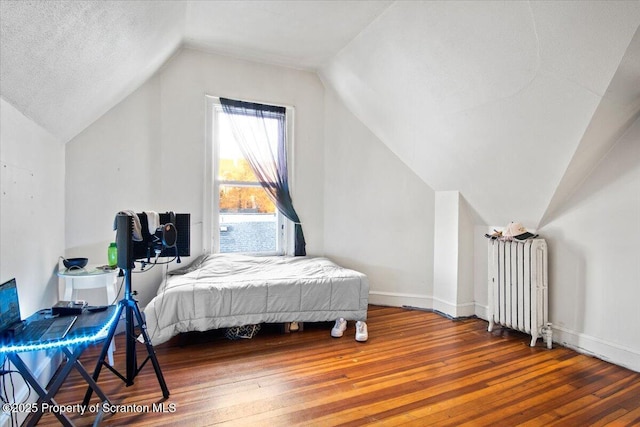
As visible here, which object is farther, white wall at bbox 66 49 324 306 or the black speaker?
white wall at bbox 66 49 324 306

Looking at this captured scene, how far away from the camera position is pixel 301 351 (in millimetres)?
2846

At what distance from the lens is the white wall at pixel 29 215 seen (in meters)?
1.76

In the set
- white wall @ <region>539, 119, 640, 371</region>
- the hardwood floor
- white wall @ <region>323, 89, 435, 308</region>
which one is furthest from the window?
white wall @ <region>539, 119, 640, 371</region>

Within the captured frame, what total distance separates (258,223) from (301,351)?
5.81 ft

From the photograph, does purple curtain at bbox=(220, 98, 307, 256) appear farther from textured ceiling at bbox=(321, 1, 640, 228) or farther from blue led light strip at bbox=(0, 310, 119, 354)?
blue led light strip at bbox=(0, 310, 119, 354)

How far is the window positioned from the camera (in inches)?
154

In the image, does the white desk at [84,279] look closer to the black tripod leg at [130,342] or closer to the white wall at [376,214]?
the black tripod leg at [130,342]

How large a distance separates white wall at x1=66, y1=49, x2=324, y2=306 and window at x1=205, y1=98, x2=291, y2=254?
0.50 feet

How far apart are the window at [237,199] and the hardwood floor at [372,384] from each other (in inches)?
47.0

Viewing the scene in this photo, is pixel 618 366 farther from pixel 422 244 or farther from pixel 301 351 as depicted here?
pixel 301 351

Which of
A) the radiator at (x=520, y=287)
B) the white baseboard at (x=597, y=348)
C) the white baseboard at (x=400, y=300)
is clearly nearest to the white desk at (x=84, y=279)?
the white baseboard at (x=400, y=300)

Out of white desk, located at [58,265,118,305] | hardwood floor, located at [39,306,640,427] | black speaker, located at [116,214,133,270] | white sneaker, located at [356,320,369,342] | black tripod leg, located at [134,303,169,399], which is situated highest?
black speaker, located at [116,214,133,270]

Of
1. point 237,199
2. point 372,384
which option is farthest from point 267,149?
point 372,384

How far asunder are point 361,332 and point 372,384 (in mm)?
799
